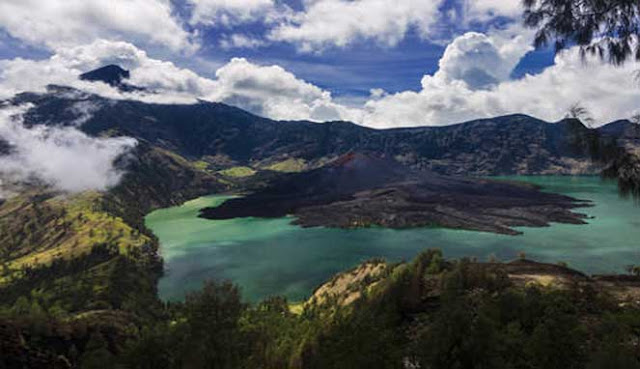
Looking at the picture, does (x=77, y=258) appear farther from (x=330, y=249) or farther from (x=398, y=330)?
(x=398, y=330)

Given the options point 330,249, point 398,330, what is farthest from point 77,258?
point 398,330

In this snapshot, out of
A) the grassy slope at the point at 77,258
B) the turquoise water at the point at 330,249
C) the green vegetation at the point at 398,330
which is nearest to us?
the green vegetation at the point at 398,330

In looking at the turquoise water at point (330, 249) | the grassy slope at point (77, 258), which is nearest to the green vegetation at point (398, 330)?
the turquoise water at point (330, 249)

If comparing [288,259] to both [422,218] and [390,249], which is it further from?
[422,218]

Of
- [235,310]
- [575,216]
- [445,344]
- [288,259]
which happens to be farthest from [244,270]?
[575,216]

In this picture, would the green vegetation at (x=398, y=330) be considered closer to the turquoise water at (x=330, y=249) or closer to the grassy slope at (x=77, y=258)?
the turquoise water at (x=330, y=249)

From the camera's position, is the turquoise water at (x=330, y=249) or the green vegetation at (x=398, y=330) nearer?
the green vegetation at (x=398, y=330)
